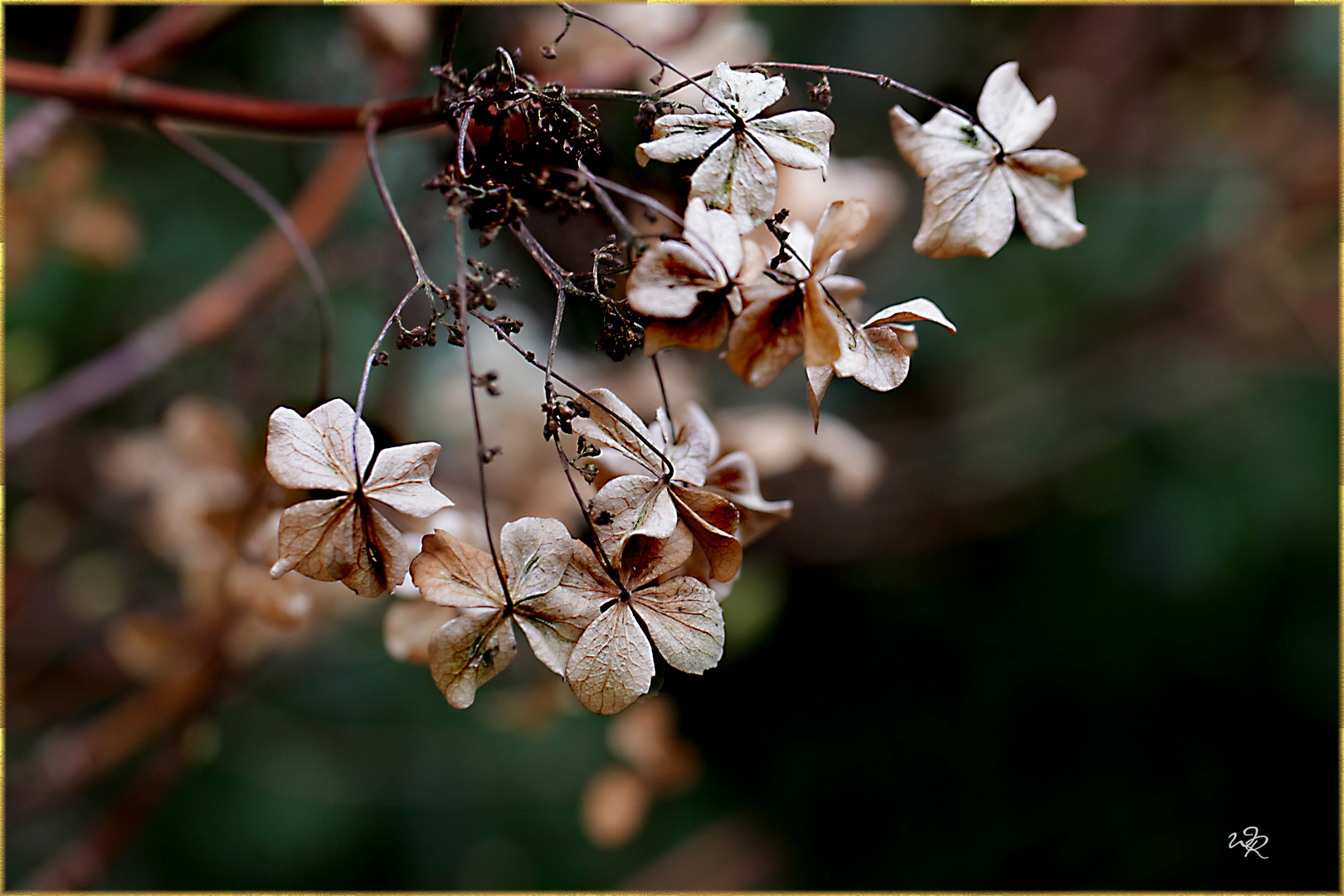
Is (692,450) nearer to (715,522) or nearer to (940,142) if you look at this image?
(715,522)

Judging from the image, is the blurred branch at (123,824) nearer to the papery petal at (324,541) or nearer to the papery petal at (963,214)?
the papery petal at (324,541)

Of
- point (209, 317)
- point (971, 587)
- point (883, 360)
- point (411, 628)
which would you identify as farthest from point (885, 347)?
point (971, 587)

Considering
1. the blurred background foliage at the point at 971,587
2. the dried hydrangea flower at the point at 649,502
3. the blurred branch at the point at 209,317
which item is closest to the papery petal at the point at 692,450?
the dried hydrangea flower at the point at 649,502

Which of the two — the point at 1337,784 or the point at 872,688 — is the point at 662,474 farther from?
the point at 1337,784

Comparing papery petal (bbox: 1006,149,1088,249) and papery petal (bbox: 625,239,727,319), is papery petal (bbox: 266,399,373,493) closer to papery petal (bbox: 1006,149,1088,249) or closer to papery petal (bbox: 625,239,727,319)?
papery petal (bbox: 625,239,727,319)

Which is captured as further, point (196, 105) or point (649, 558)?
point (196, 105)
